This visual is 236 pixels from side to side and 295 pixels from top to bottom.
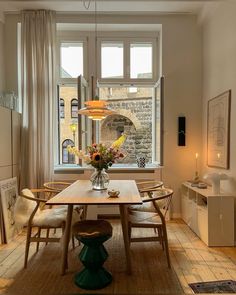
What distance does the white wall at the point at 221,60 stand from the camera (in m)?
3.72

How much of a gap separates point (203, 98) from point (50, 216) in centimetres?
325

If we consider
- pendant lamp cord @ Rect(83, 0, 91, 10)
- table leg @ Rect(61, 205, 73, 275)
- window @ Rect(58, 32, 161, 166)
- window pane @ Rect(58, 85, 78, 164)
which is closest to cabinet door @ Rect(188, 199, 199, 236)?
window @ Rect(58, 32, 161, 166)

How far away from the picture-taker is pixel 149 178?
16.3 feet

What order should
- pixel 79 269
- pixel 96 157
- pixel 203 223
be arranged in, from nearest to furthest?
pixel 79 269 < pixel 96 157 < pixel 203 223

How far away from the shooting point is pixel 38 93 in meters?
4.79

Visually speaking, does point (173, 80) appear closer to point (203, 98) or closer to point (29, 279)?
point (203, 98)

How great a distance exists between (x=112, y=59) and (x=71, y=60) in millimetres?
745

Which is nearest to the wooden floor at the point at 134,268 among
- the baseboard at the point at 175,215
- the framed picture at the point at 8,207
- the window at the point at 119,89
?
the framed picture at the point at 8,207

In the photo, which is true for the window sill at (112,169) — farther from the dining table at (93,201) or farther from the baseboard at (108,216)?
the dining table at (93,201)

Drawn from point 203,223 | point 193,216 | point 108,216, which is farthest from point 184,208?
point 108,216

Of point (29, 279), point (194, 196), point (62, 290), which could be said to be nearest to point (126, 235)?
point (62, 290)

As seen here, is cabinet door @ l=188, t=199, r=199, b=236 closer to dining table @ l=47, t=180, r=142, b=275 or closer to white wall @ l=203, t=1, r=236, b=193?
white wall @ l=203, t=1, r=236, b=193

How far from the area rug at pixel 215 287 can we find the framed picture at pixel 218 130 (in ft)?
5.29

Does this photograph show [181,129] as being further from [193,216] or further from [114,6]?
[114,6]
